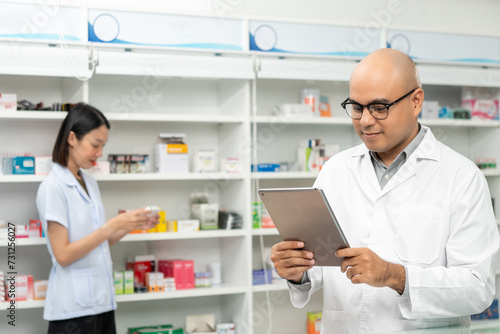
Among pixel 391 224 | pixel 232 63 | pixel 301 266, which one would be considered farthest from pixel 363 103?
pixel 232 63

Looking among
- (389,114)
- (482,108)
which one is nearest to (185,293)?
(389,114)

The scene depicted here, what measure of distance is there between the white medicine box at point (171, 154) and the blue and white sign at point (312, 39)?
83 cm

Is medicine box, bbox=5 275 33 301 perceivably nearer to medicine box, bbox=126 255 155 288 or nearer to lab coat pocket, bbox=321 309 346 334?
medicine box, bbox=126 255 155 288

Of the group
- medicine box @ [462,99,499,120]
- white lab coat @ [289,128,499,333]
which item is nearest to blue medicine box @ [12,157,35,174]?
white lab coat @ [289,128,499,333]

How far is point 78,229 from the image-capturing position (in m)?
3.22

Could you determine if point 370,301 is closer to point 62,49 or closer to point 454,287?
point 454,287

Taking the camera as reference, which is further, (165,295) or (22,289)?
(165,295)

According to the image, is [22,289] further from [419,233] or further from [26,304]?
[419,233]

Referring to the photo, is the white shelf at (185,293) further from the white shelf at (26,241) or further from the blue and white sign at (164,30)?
the blue and white sign at (164,30)

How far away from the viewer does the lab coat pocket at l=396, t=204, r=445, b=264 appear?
1.88 metres

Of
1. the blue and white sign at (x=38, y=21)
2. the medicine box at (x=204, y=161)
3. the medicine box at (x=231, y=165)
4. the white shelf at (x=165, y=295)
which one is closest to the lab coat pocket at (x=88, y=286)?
the white shelf at (x=165, y=295)

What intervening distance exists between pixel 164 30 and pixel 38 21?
78 cm

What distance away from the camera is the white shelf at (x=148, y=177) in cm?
357

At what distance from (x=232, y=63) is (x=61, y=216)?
1567 mm
